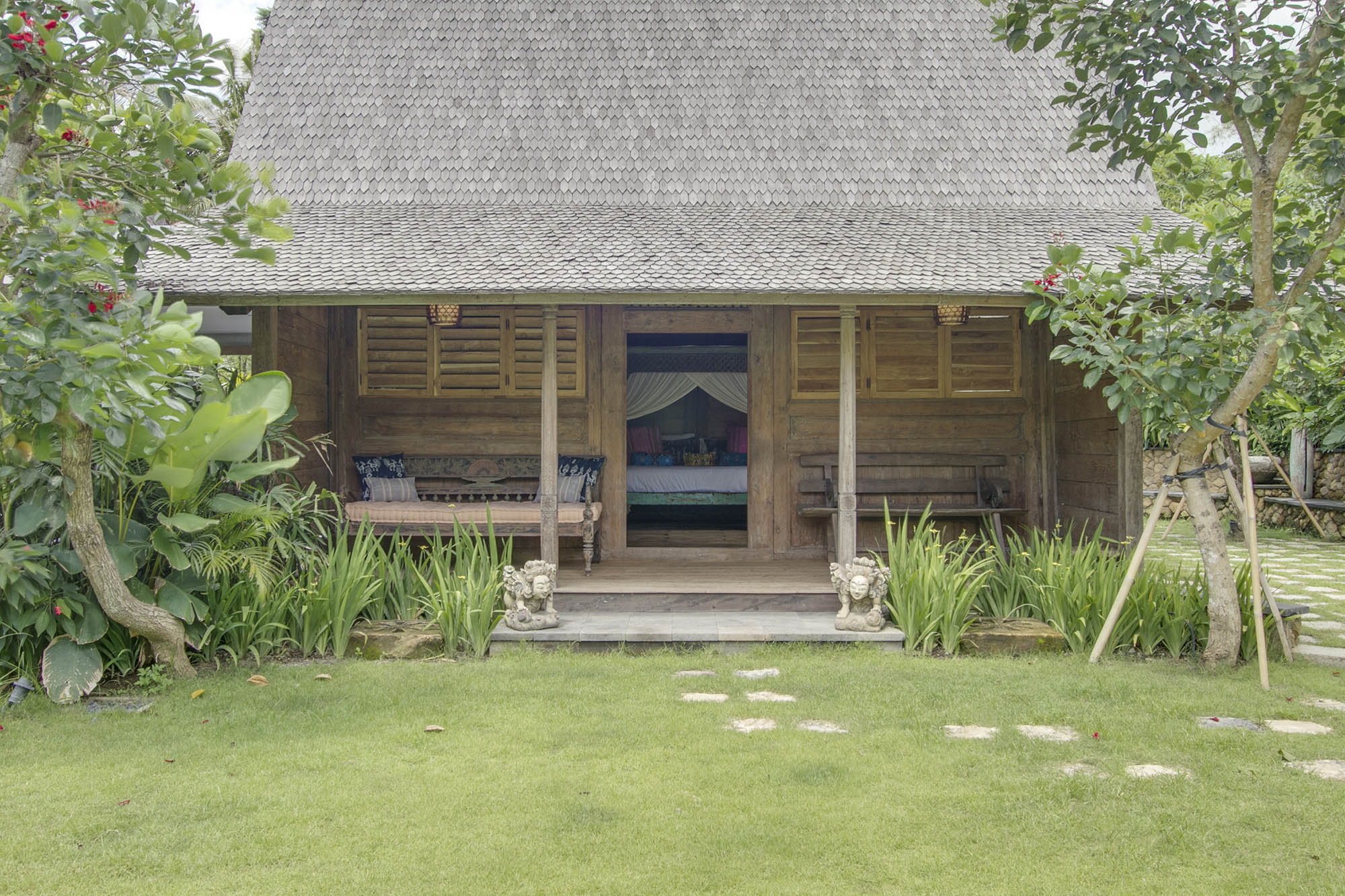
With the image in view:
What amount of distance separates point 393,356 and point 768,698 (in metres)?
5.18

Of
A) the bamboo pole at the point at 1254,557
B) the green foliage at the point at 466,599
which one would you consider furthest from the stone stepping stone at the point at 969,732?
the green foliage at the point at 466,599

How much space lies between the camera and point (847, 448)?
7051 millimetres

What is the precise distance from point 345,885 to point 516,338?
6.20 metres

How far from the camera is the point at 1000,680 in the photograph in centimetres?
550

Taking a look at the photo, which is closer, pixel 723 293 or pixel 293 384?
pixel 723 293

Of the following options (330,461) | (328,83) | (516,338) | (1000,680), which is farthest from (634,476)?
(1000,680)

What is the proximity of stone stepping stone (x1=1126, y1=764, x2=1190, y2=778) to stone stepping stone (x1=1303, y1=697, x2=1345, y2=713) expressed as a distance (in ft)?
4.87

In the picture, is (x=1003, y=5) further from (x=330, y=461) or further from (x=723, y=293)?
(x=330, y=461)

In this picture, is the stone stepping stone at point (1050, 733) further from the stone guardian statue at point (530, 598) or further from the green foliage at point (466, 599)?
the green foliage at point (466, 599)

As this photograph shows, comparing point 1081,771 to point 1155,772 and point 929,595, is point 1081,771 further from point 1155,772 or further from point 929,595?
point 929,595

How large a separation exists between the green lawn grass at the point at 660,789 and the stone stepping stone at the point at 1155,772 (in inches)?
2.2

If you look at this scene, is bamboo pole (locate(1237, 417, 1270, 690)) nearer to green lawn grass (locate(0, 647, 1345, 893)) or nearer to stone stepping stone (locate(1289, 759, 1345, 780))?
green lawn grass (locate(0, 647, 1345, 893))

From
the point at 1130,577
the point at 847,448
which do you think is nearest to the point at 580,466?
the point at 847,448

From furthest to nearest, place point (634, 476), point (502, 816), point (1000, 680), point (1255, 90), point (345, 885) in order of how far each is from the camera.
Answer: point (634, 476)
point (1000, 680)
point (1255, 90)
point (502, 816)
point (345, 885)
